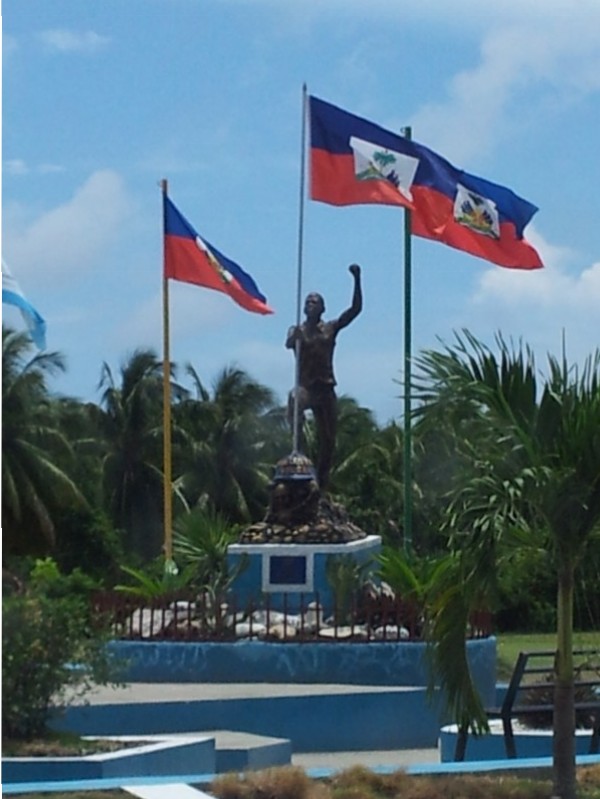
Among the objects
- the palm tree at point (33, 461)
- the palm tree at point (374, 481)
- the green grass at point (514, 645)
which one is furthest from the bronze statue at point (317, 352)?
the palm tree at point (374, 481)

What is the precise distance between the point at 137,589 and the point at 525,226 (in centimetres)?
761

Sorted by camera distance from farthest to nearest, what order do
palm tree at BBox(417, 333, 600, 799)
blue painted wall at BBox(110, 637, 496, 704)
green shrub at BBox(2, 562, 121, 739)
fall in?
1. blue painted wall at BBox(110, 637, 496, 704)
2. green shrub at BBox(2, 562, 121, 739)
3. palm tree at BBox(417, 333, 600, 799)

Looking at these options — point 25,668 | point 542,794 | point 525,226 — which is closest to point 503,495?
point 542,794

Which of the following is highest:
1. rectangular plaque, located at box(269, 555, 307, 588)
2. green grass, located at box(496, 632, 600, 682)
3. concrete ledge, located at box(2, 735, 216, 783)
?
rectangular plaque, located at box(269, 555, 307, 588)

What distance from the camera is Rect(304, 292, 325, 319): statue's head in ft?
73.5

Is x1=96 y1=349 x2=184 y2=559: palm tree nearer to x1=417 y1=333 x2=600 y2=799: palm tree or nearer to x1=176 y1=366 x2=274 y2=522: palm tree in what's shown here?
x1=176 y1=366 x2=274 y2=522: palm tree

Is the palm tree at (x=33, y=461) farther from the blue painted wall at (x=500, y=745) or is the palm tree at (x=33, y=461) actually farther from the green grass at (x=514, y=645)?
the blue painted wall at (x=500, y=745)

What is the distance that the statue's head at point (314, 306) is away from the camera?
22391 mm

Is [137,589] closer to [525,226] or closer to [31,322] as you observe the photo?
[525,226]

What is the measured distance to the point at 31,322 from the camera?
9.15m

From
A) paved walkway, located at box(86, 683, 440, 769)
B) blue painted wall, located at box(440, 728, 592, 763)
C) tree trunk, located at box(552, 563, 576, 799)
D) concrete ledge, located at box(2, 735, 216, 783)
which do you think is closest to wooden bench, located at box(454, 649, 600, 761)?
blue painted wall, located at box(440, 728, 592, 763)

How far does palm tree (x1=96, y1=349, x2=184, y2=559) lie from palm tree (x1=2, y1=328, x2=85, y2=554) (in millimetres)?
3286

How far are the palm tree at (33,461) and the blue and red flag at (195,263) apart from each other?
1458 cm

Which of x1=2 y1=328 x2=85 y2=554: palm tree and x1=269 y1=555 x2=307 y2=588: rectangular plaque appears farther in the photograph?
x1=2 y1=328 x2=85 y2=554: palm tree
